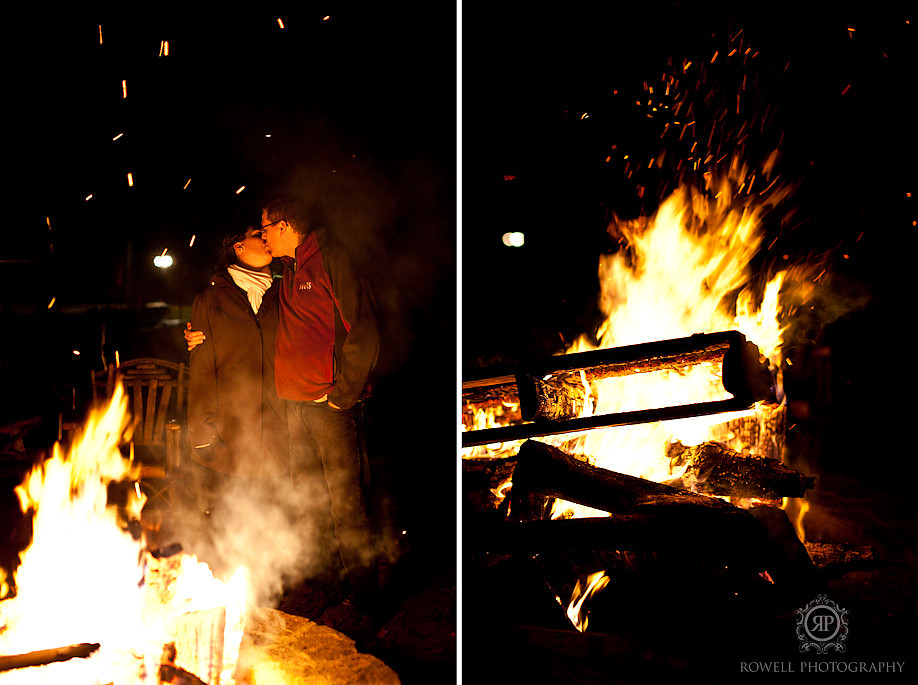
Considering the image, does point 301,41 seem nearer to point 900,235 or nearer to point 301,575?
point 301,575

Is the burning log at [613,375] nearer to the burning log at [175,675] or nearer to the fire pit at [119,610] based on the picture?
the fire pit at [119,610]

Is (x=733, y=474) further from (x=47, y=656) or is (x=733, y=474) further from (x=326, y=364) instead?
(x=47, y=656)

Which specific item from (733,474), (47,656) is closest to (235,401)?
(47,656)

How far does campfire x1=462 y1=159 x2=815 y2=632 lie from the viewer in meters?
3.00

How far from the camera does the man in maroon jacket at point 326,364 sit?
3.59m

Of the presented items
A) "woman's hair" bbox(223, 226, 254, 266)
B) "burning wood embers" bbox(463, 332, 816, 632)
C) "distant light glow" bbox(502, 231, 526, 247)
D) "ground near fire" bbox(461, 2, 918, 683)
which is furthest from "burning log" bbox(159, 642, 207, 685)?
"distant light glow" bbox(502, 231, 526, 247)

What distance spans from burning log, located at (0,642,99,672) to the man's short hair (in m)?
2.66

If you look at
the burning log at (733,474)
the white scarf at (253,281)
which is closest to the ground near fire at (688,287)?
the burning log at (733,474)

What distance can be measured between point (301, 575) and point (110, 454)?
176 centimetres

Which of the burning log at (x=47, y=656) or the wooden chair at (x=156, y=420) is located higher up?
the wooden chair at (x=156, y=420)

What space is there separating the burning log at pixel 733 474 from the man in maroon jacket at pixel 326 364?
7.62ft

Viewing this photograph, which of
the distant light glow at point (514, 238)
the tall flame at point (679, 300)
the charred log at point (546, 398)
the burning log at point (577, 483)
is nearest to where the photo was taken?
the burning log at point (577, 483)

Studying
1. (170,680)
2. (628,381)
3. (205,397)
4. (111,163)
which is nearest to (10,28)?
(111,163)

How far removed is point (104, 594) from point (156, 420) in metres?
1.16
